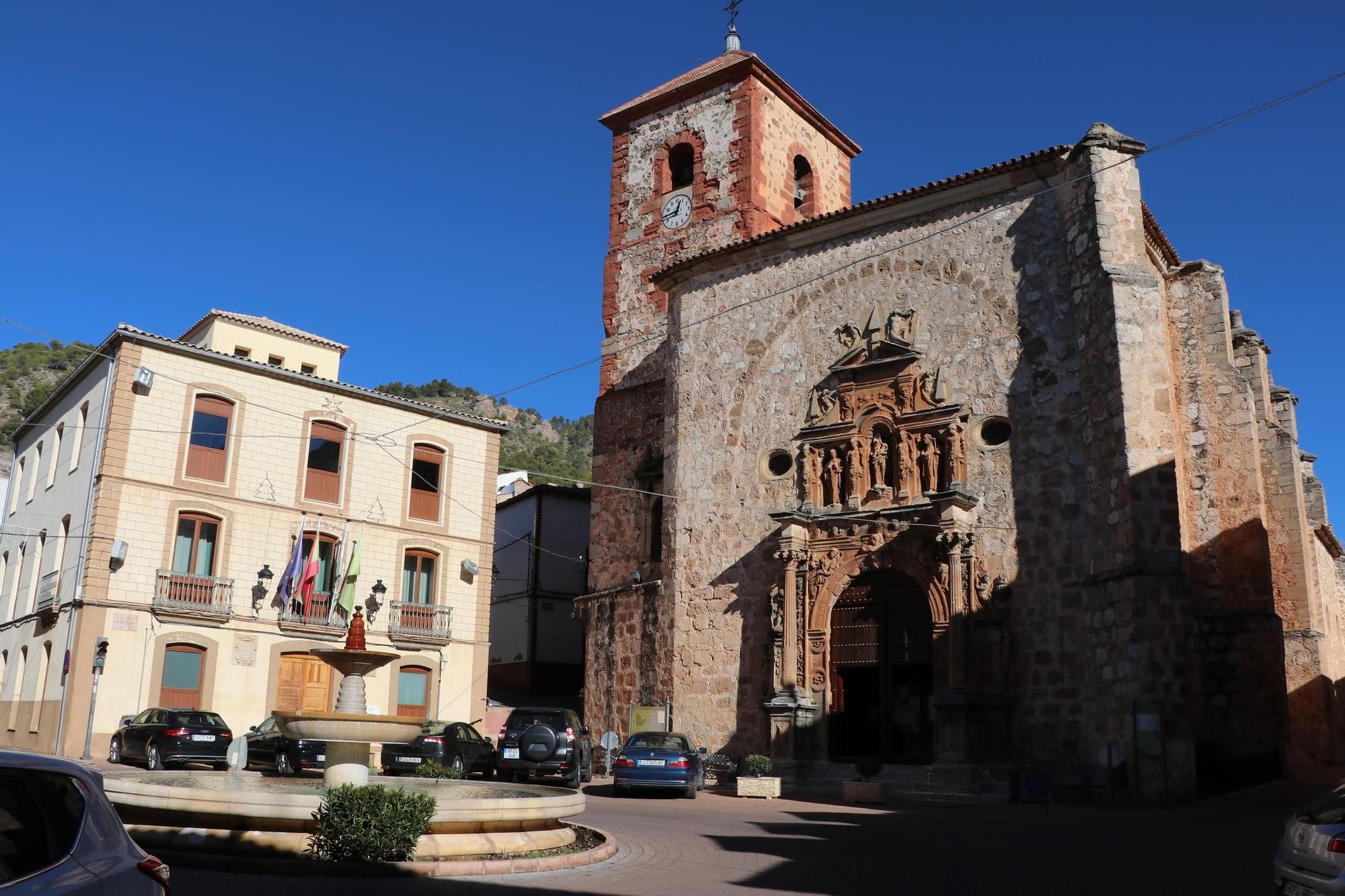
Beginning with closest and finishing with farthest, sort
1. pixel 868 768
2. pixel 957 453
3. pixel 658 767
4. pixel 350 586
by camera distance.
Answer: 1. pixel 658 767
2. pixel 868 768
3. pixel 957 453
4. pixel 350 586

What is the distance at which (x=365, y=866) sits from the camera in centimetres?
865

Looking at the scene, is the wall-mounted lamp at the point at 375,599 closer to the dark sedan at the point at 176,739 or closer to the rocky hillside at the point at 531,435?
the dark sedan at the point at 176,739

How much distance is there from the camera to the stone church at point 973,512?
18.0 meters

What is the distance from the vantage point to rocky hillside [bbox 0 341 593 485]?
5566cm

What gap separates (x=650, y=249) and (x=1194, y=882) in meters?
23.0

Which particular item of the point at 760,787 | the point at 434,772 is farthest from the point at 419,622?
the point at 760,787

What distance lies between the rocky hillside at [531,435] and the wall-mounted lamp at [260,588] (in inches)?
1035

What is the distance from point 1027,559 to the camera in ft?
62.8

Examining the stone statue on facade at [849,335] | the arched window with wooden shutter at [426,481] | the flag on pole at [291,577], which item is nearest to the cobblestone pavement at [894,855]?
the stone statue on facade at [849,335]

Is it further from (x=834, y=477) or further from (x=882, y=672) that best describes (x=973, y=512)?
(x=882, y=672)

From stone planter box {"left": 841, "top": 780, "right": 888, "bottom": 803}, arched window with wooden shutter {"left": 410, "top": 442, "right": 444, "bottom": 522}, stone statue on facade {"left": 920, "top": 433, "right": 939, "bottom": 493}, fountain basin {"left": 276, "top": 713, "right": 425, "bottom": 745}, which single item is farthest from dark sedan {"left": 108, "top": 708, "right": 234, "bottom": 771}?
stone statue on facade {"left": 920, "top": 433, "right": 939, "bottom": 493}

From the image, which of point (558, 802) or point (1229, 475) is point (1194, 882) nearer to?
point (558, 802)

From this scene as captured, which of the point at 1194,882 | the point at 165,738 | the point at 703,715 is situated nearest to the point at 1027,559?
the point at 703,715

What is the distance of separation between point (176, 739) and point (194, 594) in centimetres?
590
